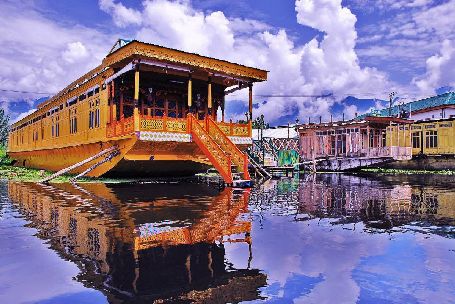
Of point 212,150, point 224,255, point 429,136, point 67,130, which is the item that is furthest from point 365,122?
point 224,255

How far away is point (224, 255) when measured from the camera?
5.29 metres

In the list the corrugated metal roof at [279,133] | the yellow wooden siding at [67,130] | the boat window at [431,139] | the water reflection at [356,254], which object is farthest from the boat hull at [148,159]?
the corrugated metal roof at [279,133]

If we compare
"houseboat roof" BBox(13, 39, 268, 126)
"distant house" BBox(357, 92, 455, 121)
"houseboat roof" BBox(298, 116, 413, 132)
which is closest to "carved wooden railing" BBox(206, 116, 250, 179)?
"houseboat roof" BBox(13, 39, 268, 126)

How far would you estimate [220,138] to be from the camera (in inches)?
751

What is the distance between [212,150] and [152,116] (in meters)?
3.62

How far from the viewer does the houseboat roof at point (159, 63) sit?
17844 millimetres

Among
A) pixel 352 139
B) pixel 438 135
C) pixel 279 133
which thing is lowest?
pixel 352 139

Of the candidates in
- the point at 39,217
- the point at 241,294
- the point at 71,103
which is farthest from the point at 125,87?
the point at 241,294

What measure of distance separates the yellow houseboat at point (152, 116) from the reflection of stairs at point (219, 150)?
1.8 inches

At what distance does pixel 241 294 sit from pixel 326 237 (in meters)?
3.15

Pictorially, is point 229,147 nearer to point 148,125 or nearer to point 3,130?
point 148,125

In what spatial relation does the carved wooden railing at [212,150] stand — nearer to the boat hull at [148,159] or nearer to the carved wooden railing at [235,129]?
the boat hull at [148,159]

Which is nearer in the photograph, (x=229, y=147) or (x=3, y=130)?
(x=229, y=147)

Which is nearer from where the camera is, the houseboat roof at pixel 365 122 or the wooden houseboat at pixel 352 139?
the wooden houseboat at pixel 352 139
